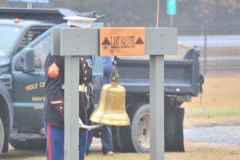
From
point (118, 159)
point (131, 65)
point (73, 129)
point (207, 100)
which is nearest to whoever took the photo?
point (73, 129)

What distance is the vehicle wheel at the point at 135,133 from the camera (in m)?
11.0

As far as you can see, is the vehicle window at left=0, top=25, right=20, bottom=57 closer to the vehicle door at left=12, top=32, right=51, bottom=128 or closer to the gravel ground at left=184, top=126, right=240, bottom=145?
the vehicle door at left=12, top=32, right=51, bottom=128

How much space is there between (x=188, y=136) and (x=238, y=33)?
487 inches

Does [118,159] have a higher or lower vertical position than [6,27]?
lower

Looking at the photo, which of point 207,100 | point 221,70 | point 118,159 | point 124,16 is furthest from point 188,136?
point 124,16

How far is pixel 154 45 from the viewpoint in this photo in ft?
18.9

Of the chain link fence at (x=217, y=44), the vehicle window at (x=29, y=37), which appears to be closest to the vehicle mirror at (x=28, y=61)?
the vehicle window at (x=29, y=37)

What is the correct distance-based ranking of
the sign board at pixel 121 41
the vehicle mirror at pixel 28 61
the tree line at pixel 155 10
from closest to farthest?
the sign board at pixel 121 41 → the vehicle mirror at pixel 28 61 → the tree line at pixel 155 10

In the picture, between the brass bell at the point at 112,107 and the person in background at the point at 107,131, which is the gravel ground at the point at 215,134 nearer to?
the person in background at the point at 107,131

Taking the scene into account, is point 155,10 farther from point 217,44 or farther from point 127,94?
point 127,94

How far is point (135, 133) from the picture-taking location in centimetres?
1104

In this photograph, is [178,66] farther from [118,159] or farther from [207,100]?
[207,100]

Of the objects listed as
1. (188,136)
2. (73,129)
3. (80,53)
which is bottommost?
(188,136)

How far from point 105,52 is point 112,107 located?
1.45 ft
